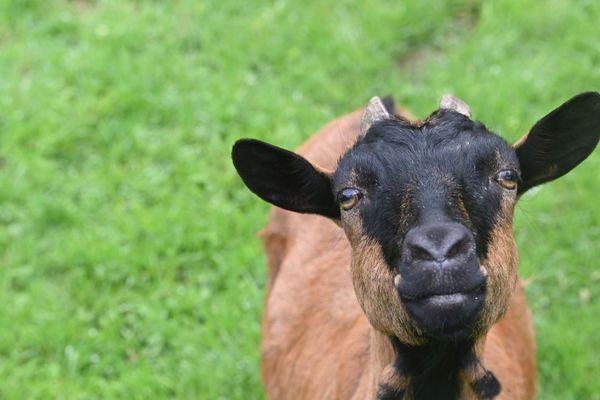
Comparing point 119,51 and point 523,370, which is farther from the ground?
point 523,370

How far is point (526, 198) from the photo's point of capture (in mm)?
6734

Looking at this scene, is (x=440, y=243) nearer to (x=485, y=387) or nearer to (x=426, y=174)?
(x=426, y=174)

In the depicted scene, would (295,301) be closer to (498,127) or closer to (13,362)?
(13,362)

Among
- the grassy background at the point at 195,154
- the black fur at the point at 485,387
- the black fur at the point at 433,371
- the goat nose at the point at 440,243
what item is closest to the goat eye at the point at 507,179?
the goat nose at the point at 440,243

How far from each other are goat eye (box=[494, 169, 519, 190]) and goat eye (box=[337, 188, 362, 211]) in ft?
1.66

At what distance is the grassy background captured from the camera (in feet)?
21.0

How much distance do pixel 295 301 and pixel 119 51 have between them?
11.4ft

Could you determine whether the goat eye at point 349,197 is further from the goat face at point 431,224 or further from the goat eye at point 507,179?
the goat eye at point 507,179

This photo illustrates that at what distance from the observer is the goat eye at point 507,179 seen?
3520 millimetres

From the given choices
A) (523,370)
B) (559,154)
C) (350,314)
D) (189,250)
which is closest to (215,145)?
(189,250)

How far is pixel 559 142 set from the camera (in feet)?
12.5

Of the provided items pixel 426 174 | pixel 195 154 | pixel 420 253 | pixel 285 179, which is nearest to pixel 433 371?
pixel 420 253

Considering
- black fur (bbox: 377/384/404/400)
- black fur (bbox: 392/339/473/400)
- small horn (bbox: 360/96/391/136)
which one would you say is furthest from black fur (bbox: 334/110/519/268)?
black fur (bbox: 377/384/404/400)

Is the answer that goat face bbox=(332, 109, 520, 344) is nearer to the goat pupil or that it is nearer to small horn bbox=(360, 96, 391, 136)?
the goat pupil
